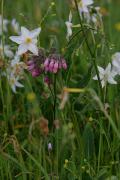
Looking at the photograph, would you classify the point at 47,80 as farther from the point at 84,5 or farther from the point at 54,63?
the point at 84,5

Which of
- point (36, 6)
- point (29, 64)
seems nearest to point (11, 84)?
point (29, 64)

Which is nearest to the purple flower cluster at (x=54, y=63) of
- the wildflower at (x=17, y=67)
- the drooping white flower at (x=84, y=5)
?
the wildflower at (x=17, y=67)

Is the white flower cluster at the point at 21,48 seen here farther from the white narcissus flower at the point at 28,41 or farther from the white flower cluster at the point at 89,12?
the white flower cluster at the point at 89,12

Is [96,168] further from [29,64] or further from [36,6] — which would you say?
[36,6]

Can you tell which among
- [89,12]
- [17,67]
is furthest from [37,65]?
[89,12]

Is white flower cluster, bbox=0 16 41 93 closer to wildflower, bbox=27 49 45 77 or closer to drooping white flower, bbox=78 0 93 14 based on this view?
wildflower, bbox=27 49 45 77

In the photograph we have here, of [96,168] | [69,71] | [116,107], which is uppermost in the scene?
[69,71]
